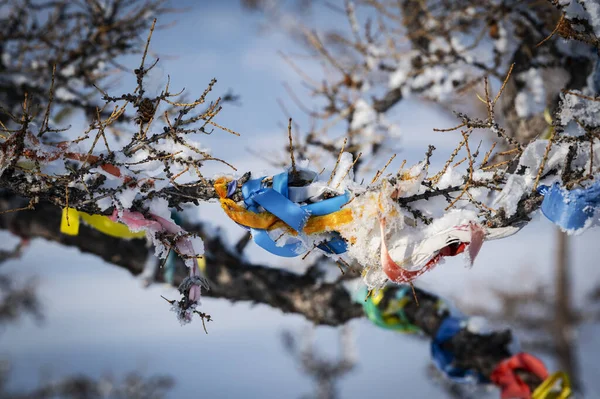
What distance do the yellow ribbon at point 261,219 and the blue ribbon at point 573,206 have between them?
0.60 metres

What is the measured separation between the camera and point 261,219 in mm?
1548

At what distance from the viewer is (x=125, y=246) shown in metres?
3.50

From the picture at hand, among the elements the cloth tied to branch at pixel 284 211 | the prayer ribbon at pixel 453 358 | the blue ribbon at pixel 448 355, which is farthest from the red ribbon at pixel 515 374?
the cloth tied to branch at pixel 284 211

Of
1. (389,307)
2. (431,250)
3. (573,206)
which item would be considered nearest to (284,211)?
(431,250)

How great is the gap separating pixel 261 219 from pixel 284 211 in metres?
0.10

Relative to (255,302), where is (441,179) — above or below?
below

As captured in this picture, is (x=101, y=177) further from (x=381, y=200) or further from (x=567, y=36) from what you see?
(x=567, y=36)

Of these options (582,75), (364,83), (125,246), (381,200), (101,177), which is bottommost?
(381,200)

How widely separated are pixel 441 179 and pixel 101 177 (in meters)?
1.10

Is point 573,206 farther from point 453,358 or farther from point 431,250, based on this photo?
point 453,358

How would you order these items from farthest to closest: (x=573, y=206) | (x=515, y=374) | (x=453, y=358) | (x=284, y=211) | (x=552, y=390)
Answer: (x=453, y=358) < (x=515, y=374) < (x=552, y=390) < (x=284, y=211) < (x=573, y=206)

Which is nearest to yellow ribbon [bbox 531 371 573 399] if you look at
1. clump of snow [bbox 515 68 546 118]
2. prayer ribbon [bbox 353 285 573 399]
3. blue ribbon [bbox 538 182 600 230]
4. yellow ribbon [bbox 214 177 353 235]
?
prayer ribbon [bbox 353 285 573 399]

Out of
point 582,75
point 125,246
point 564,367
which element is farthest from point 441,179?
point 564,367

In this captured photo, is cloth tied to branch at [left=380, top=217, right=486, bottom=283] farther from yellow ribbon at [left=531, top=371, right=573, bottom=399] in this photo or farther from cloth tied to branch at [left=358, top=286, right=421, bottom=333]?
yellow ribbon at [left=531, top=371, right=573, bottom=399]
